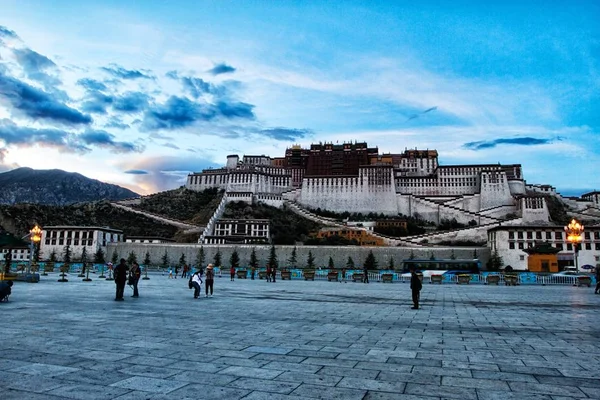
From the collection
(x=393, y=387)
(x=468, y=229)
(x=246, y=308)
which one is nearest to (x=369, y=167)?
(x=468, y=229)

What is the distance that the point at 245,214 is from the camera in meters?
87.3

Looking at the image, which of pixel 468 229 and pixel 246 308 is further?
pixel 468 229

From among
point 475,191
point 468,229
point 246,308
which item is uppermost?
point 475,191

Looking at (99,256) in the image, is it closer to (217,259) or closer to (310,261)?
(217,259)

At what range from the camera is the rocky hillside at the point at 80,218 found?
7512 cm

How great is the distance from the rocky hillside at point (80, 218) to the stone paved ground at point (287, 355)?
72112mm

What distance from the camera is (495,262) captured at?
52.9 metres

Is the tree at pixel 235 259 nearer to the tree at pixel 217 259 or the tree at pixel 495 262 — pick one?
the tree at pixel 217 259

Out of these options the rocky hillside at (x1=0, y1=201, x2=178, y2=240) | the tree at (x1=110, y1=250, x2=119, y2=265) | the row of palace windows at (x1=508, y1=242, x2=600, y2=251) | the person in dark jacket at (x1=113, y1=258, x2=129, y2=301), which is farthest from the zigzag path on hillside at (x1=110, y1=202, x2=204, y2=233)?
the person in dark jacket at (x1=113, y1=258, x2=129, y2=301)

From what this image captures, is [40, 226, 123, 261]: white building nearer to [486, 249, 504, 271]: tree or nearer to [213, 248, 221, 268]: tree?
[213, 248, 221, 268]: tree

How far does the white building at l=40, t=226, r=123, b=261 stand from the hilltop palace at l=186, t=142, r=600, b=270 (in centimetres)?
1634

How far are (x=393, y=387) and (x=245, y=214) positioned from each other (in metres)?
83.6

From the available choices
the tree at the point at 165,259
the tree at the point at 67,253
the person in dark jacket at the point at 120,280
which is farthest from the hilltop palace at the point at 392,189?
the person in dark jacket at the point at 120,280

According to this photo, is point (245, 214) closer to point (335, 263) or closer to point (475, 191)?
point (335, 263)
